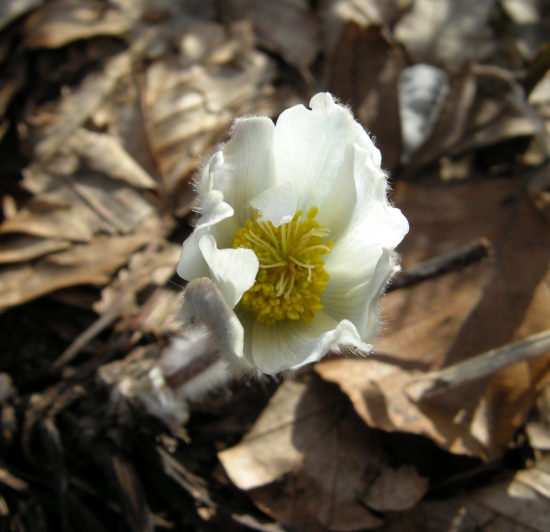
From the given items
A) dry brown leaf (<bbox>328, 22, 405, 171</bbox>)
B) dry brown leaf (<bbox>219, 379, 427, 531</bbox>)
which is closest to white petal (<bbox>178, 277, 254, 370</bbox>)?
dry brown leaf (<bbox>219, 379, 427, 531</bbox>)

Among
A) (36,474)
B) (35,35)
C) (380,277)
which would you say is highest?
(35,35)

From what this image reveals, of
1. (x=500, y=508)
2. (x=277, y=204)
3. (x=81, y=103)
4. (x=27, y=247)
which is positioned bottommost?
(x=500, y=508)

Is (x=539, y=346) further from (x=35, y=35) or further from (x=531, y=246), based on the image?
(x=35, y=35)

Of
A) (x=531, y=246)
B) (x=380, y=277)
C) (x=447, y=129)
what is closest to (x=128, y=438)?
(x=380, y=277)

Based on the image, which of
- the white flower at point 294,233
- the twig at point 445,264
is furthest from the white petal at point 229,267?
the twig at point 445,264

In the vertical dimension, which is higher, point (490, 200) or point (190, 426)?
point (490, 200)

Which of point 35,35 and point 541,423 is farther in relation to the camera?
point 35,35

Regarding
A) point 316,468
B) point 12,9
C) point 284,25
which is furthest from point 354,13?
point 316,468

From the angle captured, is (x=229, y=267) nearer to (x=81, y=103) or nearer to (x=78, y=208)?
(x=78, y=208)
